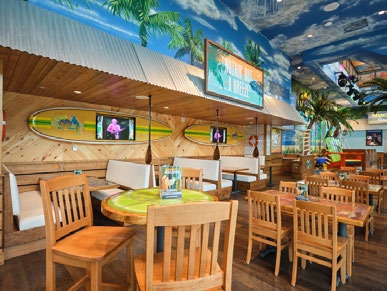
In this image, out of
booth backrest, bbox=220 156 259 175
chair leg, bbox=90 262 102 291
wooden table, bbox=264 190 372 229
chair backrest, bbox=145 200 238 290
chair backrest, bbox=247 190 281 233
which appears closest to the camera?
chair backrest, bbox=145 200 238 290

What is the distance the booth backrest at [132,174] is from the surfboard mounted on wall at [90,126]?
0.80 metres

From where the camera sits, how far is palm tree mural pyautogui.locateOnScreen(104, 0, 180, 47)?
4641mm

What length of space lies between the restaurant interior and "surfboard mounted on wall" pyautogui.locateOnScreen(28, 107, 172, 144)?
30 mm

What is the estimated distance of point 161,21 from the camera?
5.38m

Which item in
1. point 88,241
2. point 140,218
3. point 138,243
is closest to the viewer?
point 140,218

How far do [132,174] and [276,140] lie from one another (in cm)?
858

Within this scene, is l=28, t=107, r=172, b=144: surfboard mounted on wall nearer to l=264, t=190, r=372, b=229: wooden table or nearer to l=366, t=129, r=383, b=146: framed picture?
l=264, t=190, r=372, b=229: wooden table

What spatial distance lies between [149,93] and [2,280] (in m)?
3.33

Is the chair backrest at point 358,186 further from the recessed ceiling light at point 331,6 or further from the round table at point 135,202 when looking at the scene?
the recessed ceiling light at point 331,6

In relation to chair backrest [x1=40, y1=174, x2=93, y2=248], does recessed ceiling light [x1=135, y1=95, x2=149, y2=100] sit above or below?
above

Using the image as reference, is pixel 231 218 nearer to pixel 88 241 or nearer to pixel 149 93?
pixel 88 241

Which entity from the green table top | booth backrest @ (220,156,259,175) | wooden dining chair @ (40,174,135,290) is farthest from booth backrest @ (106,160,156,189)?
booth backrest @ (220,156,259,175)

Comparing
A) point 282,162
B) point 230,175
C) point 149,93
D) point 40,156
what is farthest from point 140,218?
point 282,162

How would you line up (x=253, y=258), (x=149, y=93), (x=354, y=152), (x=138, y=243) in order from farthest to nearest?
(x=354, y=152), (x=149, y=93), (x=138, y=243), (x=253, y=258)
